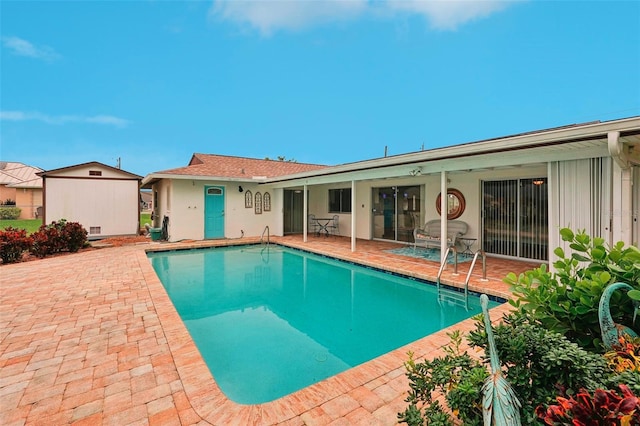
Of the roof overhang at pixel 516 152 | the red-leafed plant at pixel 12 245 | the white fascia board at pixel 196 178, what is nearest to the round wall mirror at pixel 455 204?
the roof overhang at pixel 516 152

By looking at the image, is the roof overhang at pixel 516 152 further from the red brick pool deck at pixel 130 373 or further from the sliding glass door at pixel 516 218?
the red brick pool deck at pixel 130 373

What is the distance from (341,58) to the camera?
2094cm

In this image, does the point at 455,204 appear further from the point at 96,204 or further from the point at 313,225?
the point at 96,204

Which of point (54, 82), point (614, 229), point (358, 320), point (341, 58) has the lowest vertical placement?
point (358, 320)

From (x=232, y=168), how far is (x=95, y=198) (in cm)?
615

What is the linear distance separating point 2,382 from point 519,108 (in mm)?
36216

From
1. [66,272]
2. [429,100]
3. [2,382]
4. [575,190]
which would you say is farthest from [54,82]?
[429,100]

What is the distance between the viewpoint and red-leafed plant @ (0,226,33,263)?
8.11m

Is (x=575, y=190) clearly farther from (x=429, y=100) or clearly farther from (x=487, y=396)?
(x=429, y=100)

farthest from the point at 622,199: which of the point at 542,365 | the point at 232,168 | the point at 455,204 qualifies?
the point at 232,168

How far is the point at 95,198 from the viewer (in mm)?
13641

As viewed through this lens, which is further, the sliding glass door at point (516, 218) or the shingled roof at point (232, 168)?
the shingled roof at point (232, 168)

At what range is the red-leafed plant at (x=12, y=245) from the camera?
811 centimetres

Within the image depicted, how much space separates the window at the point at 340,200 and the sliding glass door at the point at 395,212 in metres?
1.61
